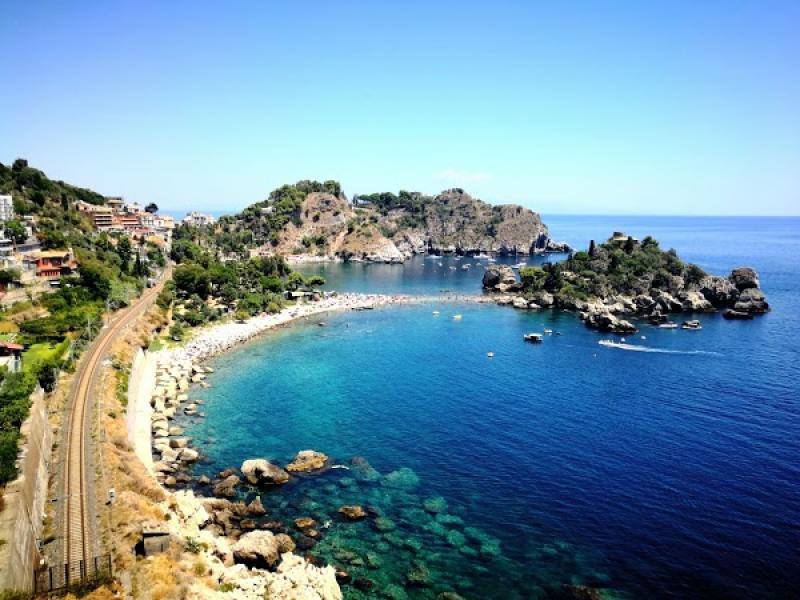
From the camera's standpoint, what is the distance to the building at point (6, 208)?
8744cm

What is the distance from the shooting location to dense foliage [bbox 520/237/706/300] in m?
109

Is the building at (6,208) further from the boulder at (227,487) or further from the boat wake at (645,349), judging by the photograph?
the boat wake at (645,349)

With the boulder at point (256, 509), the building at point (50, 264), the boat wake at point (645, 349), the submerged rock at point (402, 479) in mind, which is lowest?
the submerged rock at point (402, 479)

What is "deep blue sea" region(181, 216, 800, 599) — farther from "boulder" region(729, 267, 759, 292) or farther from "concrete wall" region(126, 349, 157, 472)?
"boulder" region(729, 267, 759, 292)

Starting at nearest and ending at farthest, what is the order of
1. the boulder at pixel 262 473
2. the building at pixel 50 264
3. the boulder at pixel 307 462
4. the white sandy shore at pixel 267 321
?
1. the boulder at pixel 262 473
2. the boulder at pixel 307 462
3. the building at pixel 50 264
4. the white sandy shore at pixel 267 321

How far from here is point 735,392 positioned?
5750cm

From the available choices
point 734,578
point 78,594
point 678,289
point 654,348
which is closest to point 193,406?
point 78,594

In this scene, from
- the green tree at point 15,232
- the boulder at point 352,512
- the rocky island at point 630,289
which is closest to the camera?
the boulder at point 352,512

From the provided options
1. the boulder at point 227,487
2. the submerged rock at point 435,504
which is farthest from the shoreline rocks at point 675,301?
the boulder at point 227,487

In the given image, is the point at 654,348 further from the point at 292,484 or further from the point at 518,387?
the point at 292,484

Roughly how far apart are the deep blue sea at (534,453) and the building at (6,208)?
160ft

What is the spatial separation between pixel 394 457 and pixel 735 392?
3918cm

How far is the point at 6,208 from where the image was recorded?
8869 cm

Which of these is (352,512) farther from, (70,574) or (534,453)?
(534,453)
